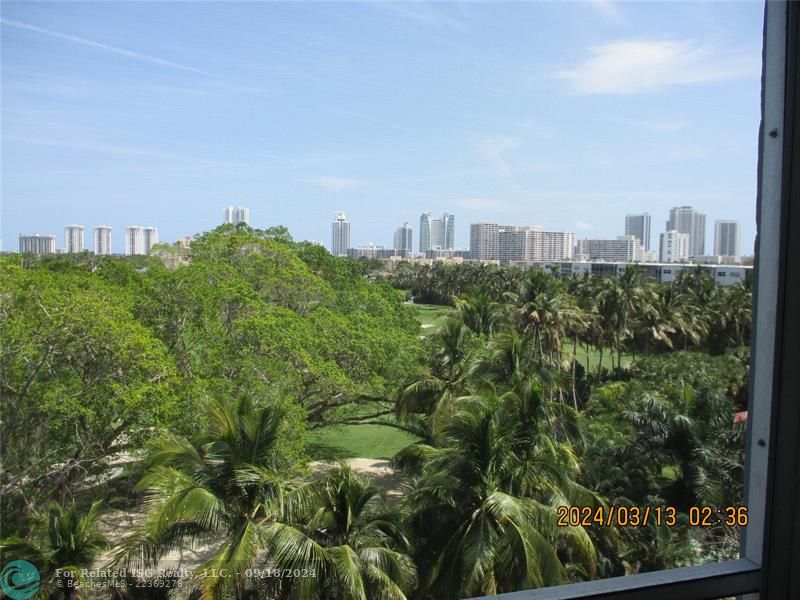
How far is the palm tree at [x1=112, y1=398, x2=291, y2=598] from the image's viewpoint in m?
3.69

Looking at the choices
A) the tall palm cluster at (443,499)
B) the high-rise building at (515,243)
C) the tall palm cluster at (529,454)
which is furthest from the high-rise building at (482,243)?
the tall palm cluster at (443,499)

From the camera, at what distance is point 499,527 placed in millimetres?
4875

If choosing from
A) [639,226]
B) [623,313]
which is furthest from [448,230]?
[623,313]

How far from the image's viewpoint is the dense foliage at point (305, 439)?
412cm

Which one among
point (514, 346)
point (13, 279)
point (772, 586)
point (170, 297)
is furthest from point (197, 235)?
point (772, 586)

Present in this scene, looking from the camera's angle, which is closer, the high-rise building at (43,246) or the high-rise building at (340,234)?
the high-rise building at (43,246)

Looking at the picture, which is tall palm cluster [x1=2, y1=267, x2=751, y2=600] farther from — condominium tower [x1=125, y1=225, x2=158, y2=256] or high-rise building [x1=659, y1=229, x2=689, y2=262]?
high-rise building [x1=659, y1=229, x2=689, y2=262]

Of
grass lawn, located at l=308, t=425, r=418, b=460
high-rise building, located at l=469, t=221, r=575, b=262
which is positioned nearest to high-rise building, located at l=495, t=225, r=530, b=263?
high-rise building, located at l=469, t=221, r=575, b=262

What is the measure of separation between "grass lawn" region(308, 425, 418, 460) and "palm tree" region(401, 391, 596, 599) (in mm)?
6140

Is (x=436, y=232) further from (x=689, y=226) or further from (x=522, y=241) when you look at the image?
(x=689, y=226)

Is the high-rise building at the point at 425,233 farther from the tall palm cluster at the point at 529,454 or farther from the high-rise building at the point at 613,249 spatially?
the tall palm cluster at the point at 529,454

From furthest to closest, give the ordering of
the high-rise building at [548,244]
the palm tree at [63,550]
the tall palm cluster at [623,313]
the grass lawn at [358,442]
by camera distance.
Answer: the high-rise building at [548,244]
the tall palm cluster at [623,313]
the grass lawn at [358,442]
the palm tree at [63,550]

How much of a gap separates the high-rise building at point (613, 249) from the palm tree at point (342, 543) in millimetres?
33458

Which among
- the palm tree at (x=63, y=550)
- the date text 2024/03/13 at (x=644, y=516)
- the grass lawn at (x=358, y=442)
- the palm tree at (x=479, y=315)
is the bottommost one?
the grass lawn at (x=358, y=442)
